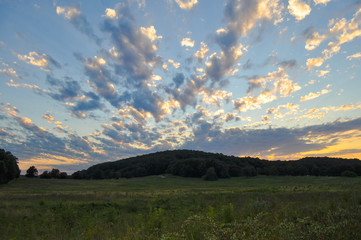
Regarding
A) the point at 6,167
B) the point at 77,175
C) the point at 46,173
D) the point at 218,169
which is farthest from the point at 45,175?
the point at 218,169

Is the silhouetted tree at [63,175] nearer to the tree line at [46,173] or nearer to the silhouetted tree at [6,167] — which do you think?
the tree line at [46,173]

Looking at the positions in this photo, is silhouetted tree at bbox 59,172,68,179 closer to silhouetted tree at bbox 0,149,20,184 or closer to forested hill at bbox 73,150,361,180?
forested hill at bbox 73,150,361,180

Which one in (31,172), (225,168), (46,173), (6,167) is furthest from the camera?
(225,168)

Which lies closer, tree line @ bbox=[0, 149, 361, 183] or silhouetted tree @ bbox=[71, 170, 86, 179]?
Result: tree line @ bbox=[0, 149, 361, 183]

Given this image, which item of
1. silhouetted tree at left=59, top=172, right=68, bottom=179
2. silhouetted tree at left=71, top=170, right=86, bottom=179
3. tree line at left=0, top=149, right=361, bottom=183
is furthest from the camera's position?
silhouetted tree at left=71, top=170, right=86, bottom=179

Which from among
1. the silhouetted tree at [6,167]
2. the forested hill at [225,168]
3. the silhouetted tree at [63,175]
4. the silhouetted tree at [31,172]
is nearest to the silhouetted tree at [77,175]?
the forested hill at [225,168]

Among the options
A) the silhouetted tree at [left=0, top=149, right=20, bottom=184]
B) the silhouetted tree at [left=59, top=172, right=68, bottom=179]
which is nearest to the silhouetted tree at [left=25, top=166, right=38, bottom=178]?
the silhouetted tree at [left=59, top=172, right=68, bottom=179]

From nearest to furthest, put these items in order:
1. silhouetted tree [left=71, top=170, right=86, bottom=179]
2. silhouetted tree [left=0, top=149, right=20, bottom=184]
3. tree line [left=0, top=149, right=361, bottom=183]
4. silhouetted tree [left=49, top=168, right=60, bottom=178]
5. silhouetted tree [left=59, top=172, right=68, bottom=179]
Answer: silhouetted tree [left=0, top=149, right=20, bottom=184] → tree line [left=0, top=149, right=361, bottom=183] → silhouetted tree [left=49, top=168, right=60, bottom=178] → silhouetted tree [left=59, top=172, right=68, bottom=179] → silhouetted tree [left=71, top=170, right=86, bottom=179]

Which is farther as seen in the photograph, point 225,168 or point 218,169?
point 218,169

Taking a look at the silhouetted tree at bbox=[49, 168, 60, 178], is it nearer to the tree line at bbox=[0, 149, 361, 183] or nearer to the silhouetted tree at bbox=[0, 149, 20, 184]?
the tree line at bbox=[0, 149, 361, 183]

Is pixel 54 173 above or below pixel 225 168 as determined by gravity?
below

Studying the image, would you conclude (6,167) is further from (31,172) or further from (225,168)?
(225,168)

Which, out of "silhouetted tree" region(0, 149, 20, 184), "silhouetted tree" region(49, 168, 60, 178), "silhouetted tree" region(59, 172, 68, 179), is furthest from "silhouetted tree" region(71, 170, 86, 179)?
"silhouetted tree" region(0, 149, 20, 184)

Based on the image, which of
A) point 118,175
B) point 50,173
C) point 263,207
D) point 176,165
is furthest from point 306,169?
point 50,173
